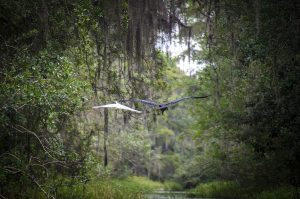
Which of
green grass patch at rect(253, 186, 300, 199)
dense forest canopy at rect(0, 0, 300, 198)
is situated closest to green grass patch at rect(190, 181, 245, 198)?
dense forest canopy at rect(0, 0, 300, 198)

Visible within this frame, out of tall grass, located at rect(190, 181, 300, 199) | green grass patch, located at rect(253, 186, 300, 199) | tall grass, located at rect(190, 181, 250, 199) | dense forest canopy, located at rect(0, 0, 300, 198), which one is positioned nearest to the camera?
dense forest canopy, located at rect(0, 0, 300, 198)

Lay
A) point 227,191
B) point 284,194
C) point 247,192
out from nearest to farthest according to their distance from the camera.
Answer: point 284,194
point 247,192
point 227,191

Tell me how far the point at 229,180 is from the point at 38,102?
1409 cm

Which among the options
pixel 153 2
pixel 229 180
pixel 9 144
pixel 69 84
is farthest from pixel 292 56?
pixel 229 180

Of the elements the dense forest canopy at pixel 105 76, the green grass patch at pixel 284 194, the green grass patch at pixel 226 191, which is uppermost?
the dense forest canopy at pixel 105 76

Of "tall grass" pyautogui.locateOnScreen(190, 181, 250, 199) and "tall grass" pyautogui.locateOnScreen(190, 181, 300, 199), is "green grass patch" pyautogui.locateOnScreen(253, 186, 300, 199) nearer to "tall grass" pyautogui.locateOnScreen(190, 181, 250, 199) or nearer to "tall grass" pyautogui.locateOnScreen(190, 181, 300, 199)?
"tall grass" pyautogui.locateOnScreen(190, 181, 300, 199)

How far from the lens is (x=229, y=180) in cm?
2003

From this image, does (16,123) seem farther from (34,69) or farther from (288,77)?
(288,77)

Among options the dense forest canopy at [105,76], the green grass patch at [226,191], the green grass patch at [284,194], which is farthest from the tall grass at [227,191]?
the green grass patch at [284,194]

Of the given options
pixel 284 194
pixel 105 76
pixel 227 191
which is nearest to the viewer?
pixel 284 194

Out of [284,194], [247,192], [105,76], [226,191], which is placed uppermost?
[105,76]

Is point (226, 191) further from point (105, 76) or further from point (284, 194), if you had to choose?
point (105, 76)

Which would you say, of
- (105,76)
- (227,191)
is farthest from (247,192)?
(105,76)

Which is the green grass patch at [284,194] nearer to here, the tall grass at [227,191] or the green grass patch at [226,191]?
the tall grass at [227,191]
